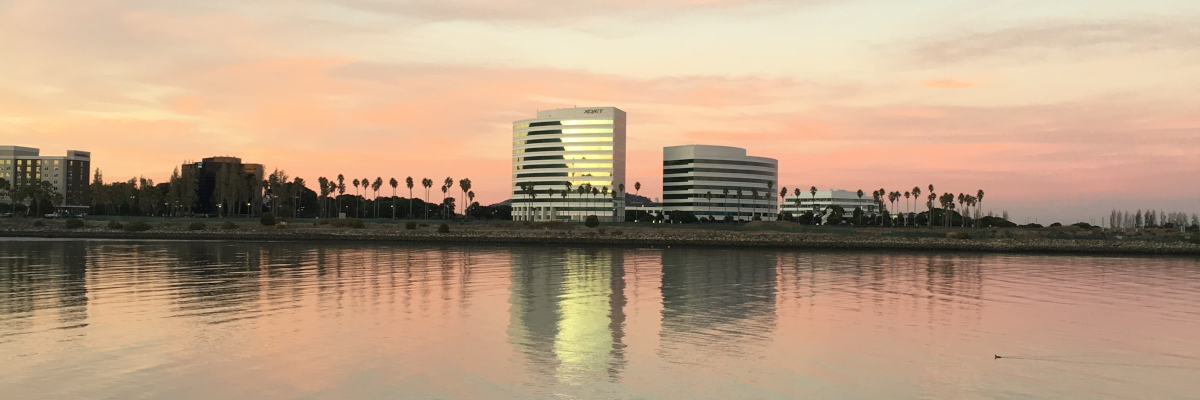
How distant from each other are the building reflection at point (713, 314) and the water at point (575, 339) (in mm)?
158

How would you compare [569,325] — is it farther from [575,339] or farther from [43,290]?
[43,290]

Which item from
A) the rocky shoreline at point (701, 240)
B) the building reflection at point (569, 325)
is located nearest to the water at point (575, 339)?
the building reflection at point (569, 325)

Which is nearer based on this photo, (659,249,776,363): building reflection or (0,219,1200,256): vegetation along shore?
(659,249,776,363): building reflection

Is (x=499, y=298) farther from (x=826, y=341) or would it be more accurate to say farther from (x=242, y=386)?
(x=242, y=386)

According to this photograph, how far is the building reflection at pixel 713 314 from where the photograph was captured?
21.1m

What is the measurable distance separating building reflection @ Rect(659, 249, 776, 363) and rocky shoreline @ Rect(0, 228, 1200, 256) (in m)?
62.7

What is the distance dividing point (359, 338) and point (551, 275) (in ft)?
87.0

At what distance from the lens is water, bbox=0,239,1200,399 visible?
53.2ft

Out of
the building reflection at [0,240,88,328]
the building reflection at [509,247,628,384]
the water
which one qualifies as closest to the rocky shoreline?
the building reflection at [0,240,88,328]

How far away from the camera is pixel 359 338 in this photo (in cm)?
2183

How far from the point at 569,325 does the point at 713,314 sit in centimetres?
607

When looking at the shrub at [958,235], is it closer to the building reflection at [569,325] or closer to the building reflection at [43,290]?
the building reflection at [569,325]

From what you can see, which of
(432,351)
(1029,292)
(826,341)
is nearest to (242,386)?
(432,351)

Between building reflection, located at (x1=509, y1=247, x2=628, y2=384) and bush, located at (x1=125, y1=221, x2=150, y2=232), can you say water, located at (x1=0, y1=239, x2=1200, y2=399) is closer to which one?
building reflection, located at (x1=509, y1=247, x2=628, y2=384)
